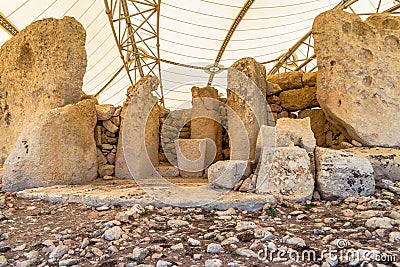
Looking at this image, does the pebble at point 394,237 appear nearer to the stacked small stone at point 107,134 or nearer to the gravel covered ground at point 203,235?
the gravel covered ground at point 203,235

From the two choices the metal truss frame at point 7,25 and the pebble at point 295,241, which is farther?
the metal truss frame at point 7,25

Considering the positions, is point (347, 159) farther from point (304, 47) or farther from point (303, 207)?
point (304, 47)

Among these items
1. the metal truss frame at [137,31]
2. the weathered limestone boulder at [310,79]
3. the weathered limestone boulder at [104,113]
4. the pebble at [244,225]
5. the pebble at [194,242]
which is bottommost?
the pebble at [194,242]

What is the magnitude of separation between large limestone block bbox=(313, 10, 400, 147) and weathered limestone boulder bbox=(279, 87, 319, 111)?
1032 mm

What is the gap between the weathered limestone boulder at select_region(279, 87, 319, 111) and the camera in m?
5.30

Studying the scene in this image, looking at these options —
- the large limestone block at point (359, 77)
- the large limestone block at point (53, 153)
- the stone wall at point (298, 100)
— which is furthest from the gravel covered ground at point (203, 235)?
the stone wall at point (298, 100)

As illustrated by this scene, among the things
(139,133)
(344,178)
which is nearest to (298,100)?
(344,178)

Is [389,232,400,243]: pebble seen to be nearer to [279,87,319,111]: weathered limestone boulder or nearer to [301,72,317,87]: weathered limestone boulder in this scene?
[279,87,319,111]: weathered limestone boulder

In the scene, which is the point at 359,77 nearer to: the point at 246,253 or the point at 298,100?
the point at 298,100

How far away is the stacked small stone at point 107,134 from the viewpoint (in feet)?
15.4

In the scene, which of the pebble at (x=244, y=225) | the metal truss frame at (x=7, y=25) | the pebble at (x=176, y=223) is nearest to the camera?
the pebble at (x=244, y=225)

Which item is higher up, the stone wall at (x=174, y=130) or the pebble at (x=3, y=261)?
the stone wall at (x=174, y=130)

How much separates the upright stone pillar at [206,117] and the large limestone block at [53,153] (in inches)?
85.2

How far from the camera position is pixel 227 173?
322 centimetres
